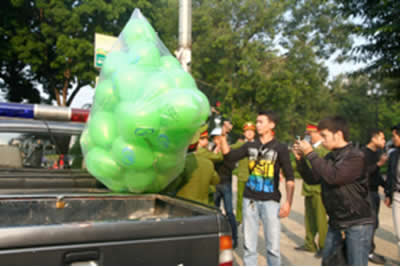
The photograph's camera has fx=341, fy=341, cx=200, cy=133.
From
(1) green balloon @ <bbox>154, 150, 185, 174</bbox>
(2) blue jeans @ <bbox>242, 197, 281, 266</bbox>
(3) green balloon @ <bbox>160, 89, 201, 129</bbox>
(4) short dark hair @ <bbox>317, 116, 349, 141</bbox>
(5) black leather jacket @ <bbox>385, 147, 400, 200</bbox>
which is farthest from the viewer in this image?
(5) black leather jacket @ <bbox>385, 147, 400, 200</bbox>

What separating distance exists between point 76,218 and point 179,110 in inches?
43.0

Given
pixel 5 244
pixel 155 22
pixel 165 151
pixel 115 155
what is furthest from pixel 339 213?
pixel 155 22

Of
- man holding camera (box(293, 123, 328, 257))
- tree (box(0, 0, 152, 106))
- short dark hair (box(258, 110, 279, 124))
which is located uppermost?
tree (box(0, 0, 152, 106))

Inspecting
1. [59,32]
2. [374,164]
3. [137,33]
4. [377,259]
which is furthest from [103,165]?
[59,32]

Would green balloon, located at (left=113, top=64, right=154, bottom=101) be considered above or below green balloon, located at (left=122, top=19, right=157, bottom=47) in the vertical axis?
below

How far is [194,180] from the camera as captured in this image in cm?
370

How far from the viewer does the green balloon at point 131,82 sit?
245cm

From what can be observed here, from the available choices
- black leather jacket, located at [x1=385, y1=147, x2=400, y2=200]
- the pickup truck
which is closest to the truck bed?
the pickup truck

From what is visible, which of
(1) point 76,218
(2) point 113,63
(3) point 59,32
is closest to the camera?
(1) point 76,218

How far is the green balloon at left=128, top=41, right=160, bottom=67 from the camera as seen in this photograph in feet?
9.04

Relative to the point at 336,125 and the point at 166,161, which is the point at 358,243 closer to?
the point at 336,125

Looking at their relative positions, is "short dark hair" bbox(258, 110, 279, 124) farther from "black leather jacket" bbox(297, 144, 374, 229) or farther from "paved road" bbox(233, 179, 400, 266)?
"paved road" bbox(233, 179, 400, 266)

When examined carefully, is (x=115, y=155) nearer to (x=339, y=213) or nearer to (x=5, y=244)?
(x=5, y=244)

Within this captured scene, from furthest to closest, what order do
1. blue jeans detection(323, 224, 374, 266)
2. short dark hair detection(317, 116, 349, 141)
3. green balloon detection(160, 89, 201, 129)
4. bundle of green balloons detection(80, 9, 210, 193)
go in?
short dark hair detection(317, 116, 349, 141) < blue jeans detection(323, 224, 374, 266) < bundle of green balloons detection(80, 9, 210, 193) < green balloon detection(160, 89, 201, 129)
